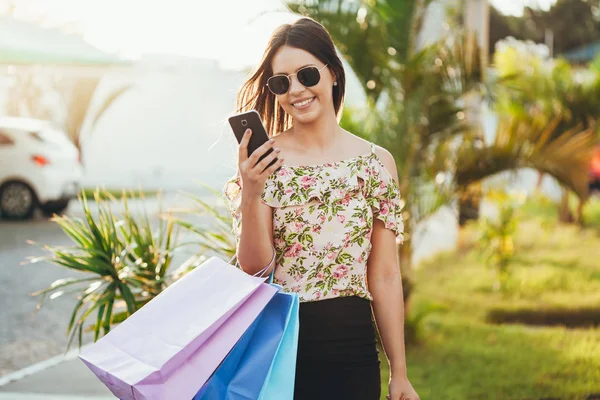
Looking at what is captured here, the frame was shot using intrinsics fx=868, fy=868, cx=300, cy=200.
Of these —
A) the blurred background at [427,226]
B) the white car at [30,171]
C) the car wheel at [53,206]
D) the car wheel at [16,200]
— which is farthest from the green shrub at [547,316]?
the car wheel at [16,200]

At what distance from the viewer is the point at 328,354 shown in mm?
2213

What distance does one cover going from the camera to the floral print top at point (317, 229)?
2219mm

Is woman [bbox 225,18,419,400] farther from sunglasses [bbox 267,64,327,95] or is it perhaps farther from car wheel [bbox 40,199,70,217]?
car wheel [bbox 40,199,70,217]

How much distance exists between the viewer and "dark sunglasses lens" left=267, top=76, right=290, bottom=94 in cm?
228

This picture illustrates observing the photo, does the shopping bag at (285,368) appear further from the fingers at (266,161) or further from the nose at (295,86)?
the nose at (295,86)

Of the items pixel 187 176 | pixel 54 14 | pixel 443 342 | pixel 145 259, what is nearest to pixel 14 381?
pixel 145 259

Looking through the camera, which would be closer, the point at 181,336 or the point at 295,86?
the point at 181,336

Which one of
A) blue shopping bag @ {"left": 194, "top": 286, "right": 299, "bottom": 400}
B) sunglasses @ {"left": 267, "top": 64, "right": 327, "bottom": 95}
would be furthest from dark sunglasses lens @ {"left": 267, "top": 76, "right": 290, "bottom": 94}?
blue shopping bag @ {"left": 194, "top": 286, "right": 299, "bottom": 400}

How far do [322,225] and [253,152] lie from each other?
28cm

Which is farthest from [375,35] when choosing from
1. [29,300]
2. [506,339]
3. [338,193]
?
[29,300]

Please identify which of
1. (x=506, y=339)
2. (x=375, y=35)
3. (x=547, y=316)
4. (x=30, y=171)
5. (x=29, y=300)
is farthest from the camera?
(x=30, y=171)

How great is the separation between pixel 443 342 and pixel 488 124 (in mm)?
13691

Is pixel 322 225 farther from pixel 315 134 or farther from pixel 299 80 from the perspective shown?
pixel 299 80

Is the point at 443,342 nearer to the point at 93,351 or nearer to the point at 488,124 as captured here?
the point at 93,351
